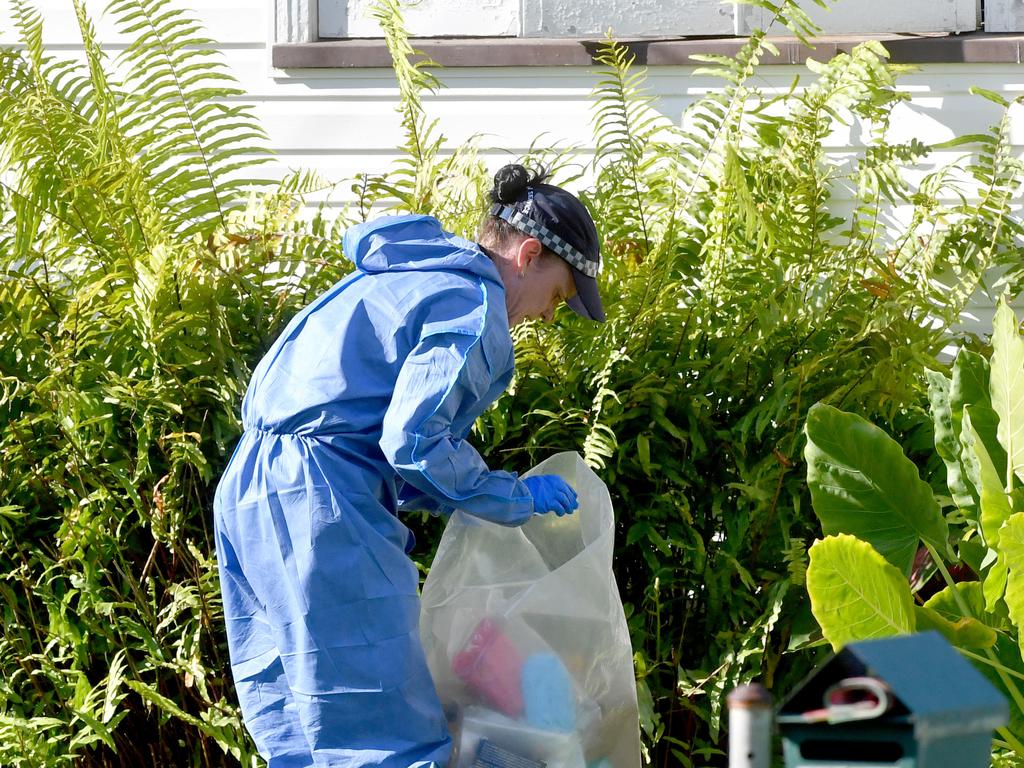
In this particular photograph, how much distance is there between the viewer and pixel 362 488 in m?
2.58

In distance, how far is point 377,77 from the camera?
509 cm

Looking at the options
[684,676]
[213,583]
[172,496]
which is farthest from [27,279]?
[684,676]

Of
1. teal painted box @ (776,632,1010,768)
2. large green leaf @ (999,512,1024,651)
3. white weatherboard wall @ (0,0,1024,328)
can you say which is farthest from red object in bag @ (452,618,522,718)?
white weatherboard wall @ (0,0,1024,328)

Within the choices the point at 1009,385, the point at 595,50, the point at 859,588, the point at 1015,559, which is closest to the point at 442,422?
the point at 859,588

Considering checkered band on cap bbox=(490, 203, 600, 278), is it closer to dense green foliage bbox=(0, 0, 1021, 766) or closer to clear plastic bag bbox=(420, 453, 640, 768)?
clear plastic bag bbox=(420, 453, 640, 768)

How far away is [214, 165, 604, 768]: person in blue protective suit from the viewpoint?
8.29ft

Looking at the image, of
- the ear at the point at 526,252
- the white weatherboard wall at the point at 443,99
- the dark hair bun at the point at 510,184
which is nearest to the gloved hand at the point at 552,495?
the ear at the point at 526,252

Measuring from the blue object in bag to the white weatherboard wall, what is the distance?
2.56m

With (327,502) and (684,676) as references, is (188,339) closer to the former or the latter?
(327,502)

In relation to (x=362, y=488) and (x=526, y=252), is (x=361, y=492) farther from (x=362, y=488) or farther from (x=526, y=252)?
(x=526, y=252)

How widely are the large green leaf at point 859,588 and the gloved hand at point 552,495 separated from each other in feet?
1.71

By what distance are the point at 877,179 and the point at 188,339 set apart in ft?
6.66

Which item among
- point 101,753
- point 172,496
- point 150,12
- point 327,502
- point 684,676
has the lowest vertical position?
point 101,753

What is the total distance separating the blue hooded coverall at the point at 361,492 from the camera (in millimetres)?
2547
